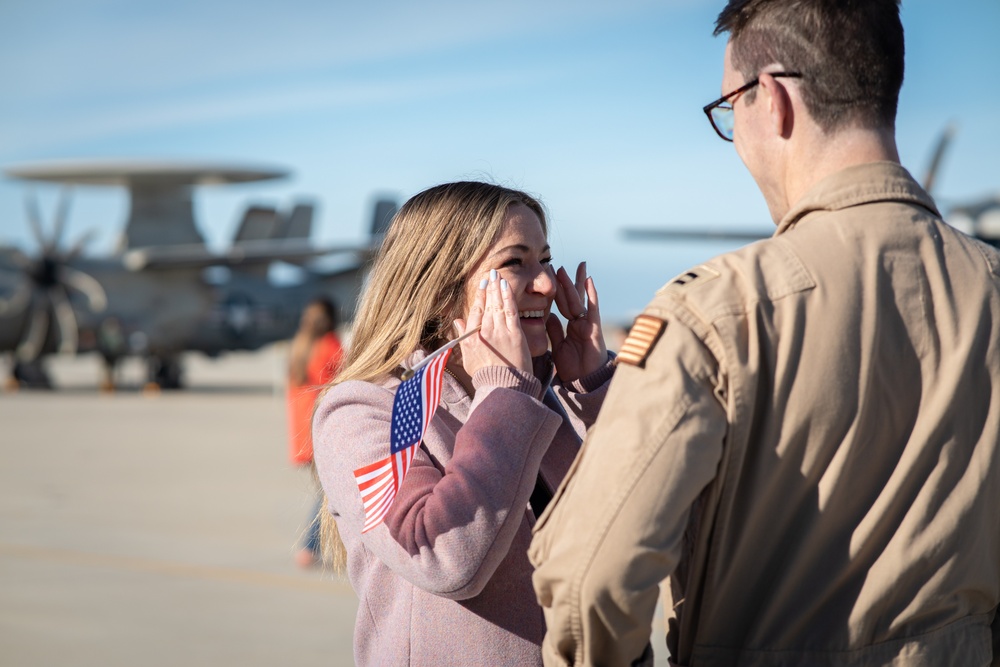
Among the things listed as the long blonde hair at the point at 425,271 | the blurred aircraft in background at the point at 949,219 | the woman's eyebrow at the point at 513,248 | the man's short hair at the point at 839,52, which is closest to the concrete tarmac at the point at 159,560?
the long blonde hair at the point at 425,271

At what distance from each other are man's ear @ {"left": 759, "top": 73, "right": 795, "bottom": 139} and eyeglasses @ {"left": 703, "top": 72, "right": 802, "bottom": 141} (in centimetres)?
3

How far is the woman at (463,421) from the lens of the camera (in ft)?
6.12

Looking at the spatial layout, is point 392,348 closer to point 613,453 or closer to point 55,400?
point 613,453

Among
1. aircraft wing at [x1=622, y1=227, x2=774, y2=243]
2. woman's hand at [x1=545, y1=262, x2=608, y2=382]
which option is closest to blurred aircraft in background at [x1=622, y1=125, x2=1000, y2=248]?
aircraft wing at [x1=622, y1=227, x2=774, y2=243]

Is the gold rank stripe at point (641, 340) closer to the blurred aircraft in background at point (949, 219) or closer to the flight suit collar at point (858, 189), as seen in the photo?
the flight suit collar at point (858, 189)

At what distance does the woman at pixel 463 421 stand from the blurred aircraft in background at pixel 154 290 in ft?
78.4

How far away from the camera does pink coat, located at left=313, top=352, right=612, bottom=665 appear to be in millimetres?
1850

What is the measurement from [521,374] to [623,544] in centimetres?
68

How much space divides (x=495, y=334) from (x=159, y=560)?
5.98 meters

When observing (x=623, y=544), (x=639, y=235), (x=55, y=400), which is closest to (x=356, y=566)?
(x=623, y=544)

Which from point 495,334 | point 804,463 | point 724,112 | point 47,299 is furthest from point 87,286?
A: point 804,463

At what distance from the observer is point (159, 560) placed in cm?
716

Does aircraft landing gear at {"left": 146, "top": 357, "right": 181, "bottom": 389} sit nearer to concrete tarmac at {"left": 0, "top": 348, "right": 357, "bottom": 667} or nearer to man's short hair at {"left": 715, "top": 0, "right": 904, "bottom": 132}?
concrete tarmac at {"left": 0, "top": 348, "right": 357, "bottom": 667}

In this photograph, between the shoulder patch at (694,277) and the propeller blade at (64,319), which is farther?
the propeller blade at (64,319)
